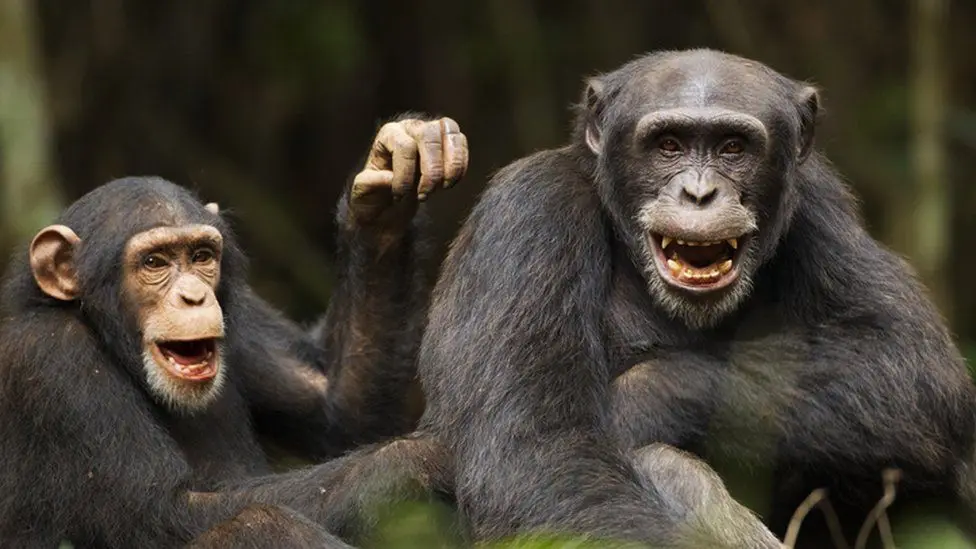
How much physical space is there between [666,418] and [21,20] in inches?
192

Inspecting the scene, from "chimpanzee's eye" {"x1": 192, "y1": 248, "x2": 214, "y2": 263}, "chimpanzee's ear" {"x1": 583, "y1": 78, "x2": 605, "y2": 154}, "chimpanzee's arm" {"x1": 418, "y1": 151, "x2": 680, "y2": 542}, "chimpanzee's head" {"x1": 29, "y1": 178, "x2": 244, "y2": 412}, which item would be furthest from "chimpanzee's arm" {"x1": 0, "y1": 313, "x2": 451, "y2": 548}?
"chimpanzee's ear" {"x1": 583, "y1": 78, "x2": 605, "y2": 154}

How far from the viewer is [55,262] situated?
25.2 ft

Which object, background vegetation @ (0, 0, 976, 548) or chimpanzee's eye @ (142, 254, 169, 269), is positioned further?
background vegetation @ (0, 0, 976, 548)

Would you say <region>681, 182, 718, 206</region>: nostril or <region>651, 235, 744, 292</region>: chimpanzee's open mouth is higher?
<region>681, 182, 718, 206</region>: nostril

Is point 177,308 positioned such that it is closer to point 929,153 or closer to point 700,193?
point 700,193

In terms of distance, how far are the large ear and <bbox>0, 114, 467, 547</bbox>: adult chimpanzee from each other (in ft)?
4.46

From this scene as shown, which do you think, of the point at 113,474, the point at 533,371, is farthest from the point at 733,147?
the point at 113,474

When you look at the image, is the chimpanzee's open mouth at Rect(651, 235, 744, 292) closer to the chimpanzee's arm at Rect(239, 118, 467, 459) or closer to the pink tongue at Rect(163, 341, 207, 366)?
the chimpanzee's arm at Rect(239, 118, 467, 459)

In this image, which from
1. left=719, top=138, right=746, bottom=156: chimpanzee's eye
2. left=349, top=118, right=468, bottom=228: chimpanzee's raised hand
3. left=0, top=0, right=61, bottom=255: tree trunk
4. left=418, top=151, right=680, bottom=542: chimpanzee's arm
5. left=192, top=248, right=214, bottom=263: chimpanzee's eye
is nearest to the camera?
left=418, top=151, right=680, bottom=542: chimpanzee's arm

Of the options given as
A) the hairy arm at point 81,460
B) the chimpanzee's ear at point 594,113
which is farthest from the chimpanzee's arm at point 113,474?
the chimpanzee's ear at point 594,113

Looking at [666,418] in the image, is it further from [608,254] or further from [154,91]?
[154,91]

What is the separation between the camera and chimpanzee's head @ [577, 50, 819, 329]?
6.83m

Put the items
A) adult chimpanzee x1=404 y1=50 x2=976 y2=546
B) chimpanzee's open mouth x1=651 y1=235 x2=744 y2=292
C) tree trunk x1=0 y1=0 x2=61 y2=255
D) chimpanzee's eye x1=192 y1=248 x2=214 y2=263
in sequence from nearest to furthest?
adult chimpanzee x1=404 y1=50 x2=976 y2=546, chimpanzee's open mouth x1=651 y1=235 x2=744 y2=292, chimpanzee's eye x1=192 y1=248 x2=214 y2=263, tree trunk x1=0 y1=0 x2=61 y2=255

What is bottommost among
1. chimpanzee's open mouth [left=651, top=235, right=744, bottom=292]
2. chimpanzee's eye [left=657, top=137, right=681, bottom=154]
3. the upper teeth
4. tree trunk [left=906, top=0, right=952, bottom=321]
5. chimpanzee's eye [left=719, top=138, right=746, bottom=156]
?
tree trunk [left=906, top=0, right=952, bottom=321]
